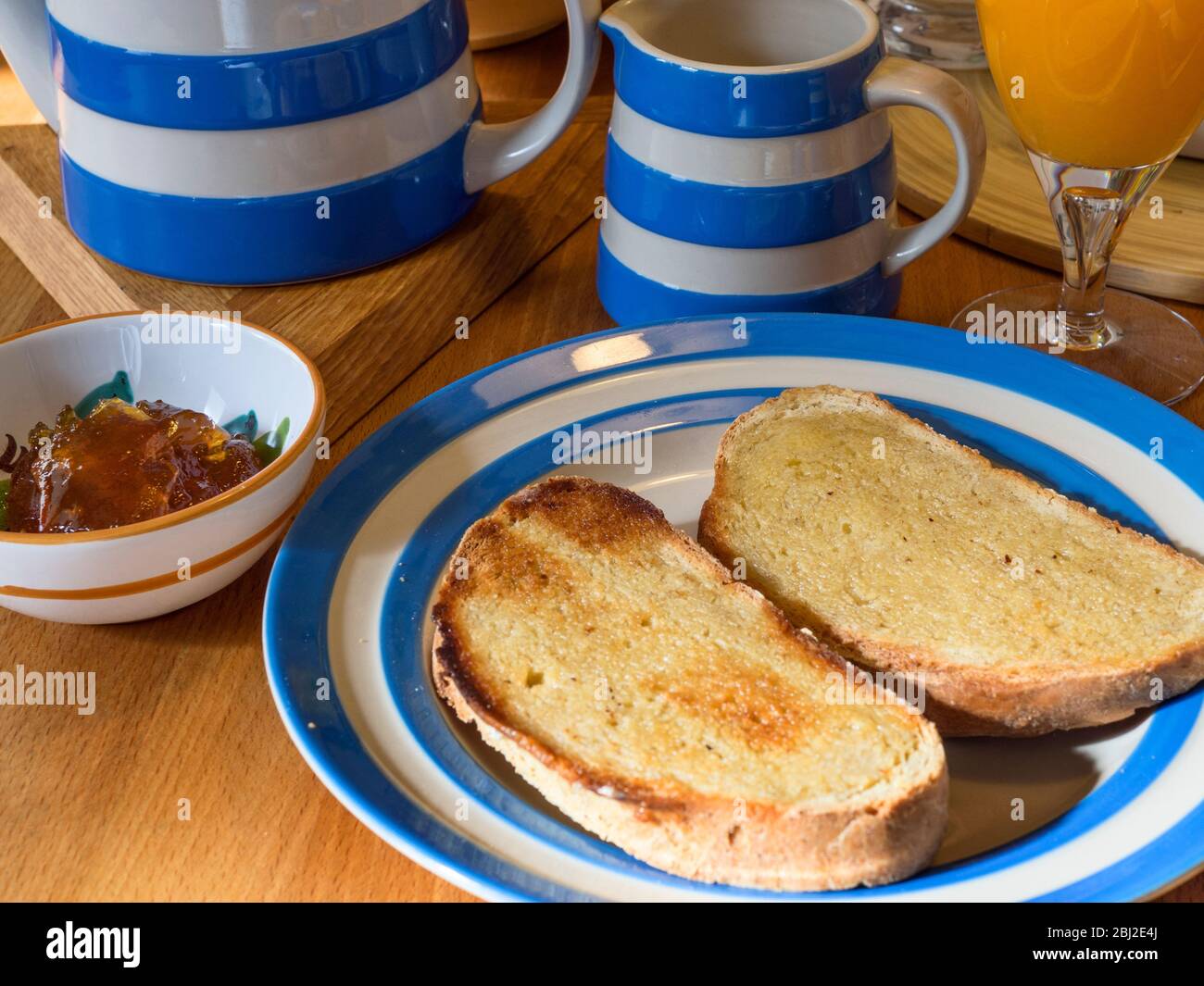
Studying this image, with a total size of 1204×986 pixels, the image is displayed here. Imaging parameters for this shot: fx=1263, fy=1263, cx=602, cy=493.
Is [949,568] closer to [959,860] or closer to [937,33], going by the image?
[959,860]

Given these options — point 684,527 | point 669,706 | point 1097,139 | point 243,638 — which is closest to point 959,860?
point 669,706

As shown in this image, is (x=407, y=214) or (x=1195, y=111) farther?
(x=407, y=214)

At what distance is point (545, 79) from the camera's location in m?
1.87

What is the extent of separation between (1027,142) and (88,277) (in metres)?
0.97

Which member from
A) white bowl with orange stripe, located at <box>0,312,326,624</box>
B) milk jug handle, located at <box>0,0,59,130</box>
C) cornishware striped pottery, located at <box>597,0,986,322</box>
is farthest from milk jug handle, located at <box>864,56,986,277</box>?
milk jug handle, located at <box>0,0,59,130</box>

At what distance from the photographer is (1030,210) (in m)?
1.50

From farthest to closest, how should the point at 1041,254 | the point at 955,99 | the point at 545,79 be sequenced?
the point at 545,79
the point at 1041,254
the point at 955,99

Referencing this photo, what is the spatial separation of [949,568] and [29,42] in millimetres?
1036

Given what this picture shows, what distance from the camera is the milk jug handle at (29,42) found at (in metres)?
1.27

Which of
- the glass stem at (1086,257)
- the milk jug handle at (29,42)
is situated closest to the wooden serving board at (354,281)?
the milk jug handle at (29,42)

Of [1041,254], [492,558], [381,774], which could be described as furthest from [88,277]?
[1041,254]

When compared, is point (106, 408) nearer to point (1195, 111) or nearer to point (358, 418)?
point (358, 418)

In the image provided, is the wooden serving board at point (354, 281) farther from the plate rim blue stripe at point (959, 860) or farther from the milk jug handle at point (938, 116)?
the milk jug handle at point (938, 116)

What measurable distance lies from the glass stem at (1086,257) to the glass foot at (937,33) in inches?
21.7
